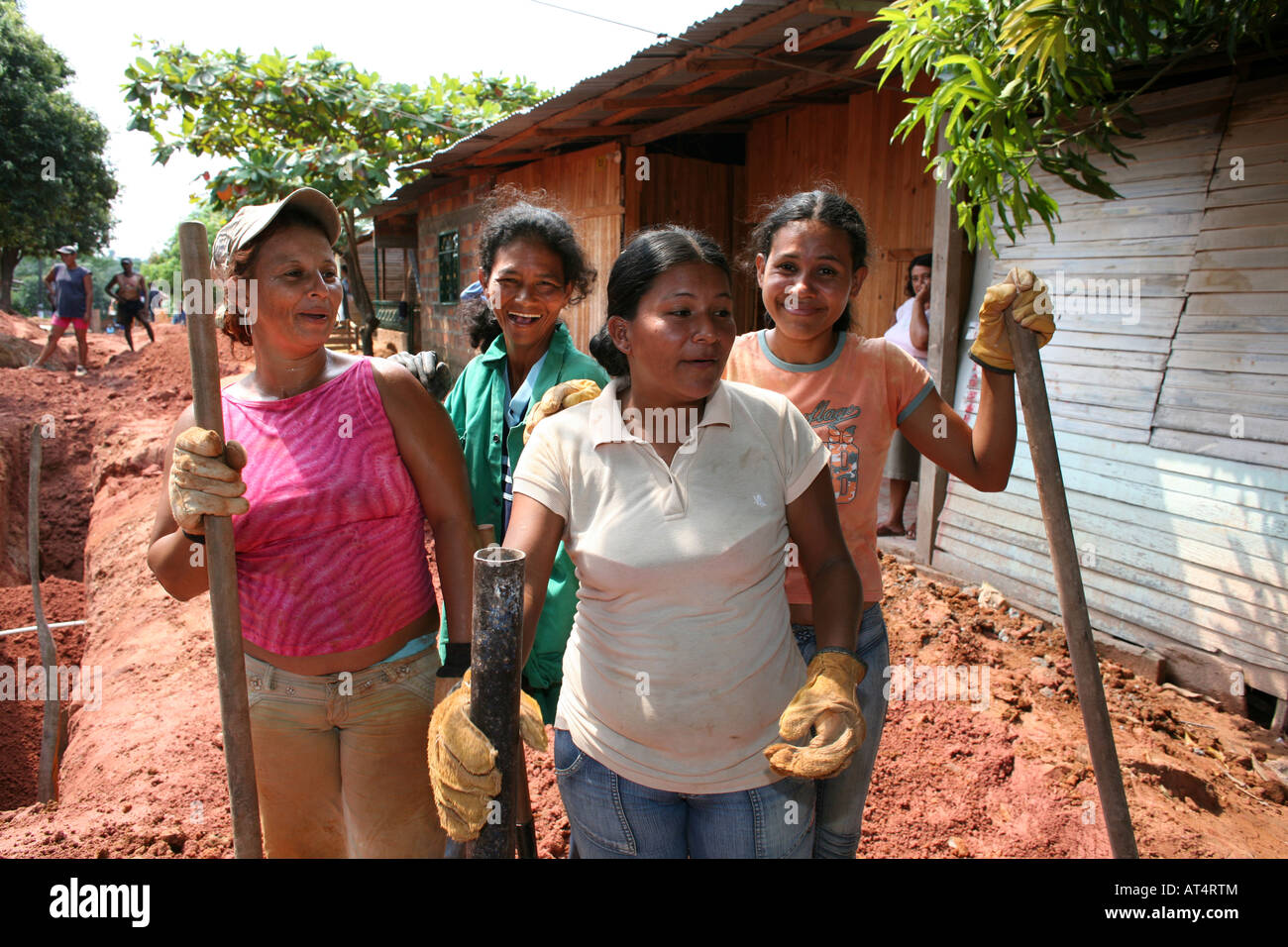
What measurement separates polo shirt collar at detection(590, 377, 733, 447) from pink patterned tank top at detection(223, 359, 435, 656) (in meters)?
0.58

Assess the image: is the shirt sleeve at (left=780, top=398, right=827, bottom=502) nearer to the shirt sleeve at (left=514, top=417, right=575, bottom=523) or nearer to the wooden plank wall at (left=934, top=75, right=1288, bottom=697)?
the shirt sleeve at (left=514, top=417, right=575, bottom=523)

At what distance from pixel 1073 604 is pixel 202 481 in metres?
2.03

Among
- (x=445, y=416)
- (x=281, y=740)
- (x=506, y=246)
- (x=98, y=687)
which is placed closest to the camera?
(x=281, y=740)

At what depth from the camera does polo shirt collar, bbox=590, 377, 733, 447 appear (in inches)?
67.8

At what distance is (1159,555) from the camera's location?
4258 mm

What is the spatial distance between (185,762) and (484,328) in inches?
107

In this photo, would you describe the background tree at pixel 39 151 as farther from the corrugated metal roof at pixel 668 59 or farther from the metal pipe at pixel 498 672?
the metal pipe at pixel 498 672

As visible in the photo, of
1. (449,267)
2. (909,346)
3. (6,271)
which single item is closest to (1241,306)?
(909,346)

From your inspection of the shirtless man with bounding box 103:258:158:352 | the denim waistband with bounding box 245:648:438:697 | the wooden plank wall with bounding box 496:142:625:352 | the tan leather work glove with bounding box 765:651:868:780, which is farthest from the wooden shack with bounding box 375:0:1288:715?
the shirtless man with bounding box 103:258:158:352

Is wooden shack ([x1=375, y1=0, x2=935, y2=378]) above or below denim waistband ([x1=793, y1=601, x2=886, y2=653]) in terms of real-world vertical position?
above

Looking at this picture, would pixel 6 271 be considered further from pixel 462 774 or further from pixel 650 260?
pixel 462 774

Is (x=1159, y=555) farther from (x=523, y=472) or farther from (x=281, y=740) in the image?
(x=281, y=740)
